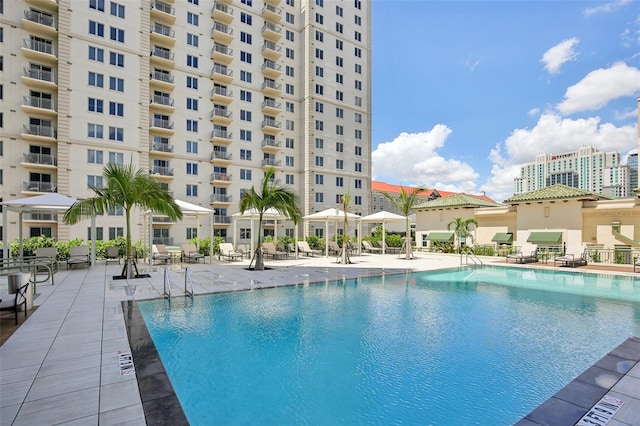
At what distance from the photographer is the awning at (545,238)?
19.4m

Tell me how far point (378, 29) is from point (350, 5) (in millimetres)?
5240

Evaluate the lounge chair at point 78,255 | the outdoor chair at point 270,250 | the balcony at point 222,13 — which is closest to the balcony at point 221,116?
the balcony at point 222,13

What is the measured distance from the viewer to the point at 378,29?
146ft

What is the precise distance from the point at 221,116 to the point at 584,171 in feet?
248

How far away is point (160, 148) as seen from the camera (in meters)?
30.0

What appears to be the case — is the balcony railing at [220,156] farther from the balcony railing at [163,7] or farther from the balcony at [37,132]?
the balcony railing at [163,7]

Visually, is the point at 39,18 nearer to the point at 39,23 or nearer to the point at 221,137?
the point at 39,23

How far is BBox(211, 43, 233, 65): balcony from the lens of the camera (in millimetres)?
33075

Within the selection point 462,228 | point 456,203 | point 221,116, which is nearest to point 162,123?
point 221,116

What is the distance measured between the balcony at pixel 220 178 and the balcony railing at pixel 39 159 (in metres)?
12.4

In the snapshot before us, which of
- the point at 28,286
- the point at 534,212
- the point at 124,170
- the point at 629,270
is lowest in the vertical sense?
the point at 629,270

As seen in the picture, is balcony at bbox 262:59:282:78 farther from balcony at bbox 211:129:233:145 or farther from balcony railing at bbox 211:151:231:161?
balcony railing at bbox 211:151:231:161

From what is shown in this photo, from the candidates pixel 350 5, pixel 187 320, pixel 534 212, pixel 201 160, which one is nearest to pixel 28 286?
pixel 187 320

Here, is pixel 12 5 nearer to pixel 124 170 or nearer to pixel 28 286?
pixel 124 170
